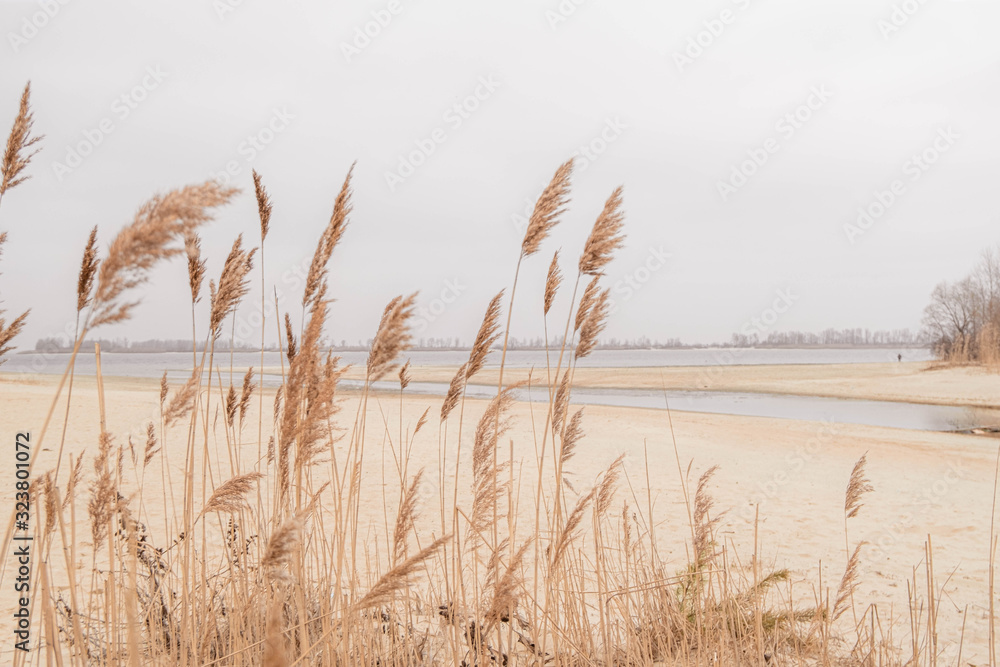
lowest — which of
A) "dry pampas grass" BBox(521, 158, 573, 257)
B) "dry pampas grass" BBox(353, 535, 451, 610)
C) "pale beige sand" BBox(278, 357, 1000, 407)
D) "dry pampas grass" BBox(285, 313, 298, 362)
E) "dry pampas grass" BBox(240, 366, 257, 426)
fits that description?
"pale beige sand" BBox(278, 357, 1000, 407)

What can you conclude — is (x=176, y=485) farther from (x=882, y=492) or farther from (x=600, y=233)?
(x=882, y=492)

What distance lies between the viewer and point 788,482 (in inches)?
397

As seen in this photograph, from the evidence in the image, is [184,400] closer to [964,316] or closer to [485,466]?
[485,466]

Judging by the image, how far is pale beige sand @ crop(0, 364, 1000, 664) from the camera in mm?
5508

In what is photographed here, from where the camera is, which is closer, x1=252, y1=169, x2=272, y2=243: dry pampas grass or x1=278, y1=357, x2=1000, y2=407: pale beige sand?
x1=252, y1=169, x2=272, y2=243: dry pampas grass

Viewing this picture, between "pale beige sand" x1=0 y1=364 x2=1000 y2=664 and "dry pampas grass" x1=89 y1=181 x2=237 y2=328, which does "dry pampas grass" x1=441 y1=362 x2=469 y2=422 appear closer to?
"pale beige sand" x1=0 y1=364 x2=1000 y2=664

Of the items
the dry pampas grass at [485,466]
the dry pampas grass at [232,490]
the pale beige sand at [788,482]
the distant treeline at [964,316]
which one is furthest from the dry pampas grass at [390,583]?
the distant treeline at [964,316]

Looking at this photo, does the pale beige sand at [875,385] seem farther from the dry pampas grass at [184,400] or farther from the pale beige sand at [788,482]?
the dry pampas grass at [184,400]

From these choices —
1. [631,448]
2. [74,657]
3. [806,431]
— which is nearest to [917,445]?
[806,431]

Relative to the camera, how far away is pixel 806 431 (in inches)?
615

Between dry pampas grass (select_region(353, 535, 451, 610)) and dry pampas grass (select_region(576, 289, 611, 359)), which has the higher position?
dry pampas grass (select_region(576, 289, 611, 359))

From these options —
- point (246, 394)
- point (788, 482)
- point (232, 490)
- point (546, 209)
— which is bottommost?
point (788, 482)

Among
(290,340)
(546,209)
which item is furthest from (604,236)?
(290,340)

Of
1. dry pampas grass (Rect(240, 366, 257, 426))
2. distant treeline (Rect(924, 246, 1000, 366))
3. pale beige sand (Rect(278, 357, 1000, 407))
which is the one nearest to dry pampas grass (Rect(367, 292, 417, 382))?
dry pampas grass (Rect(240, 366, 257, 426))
